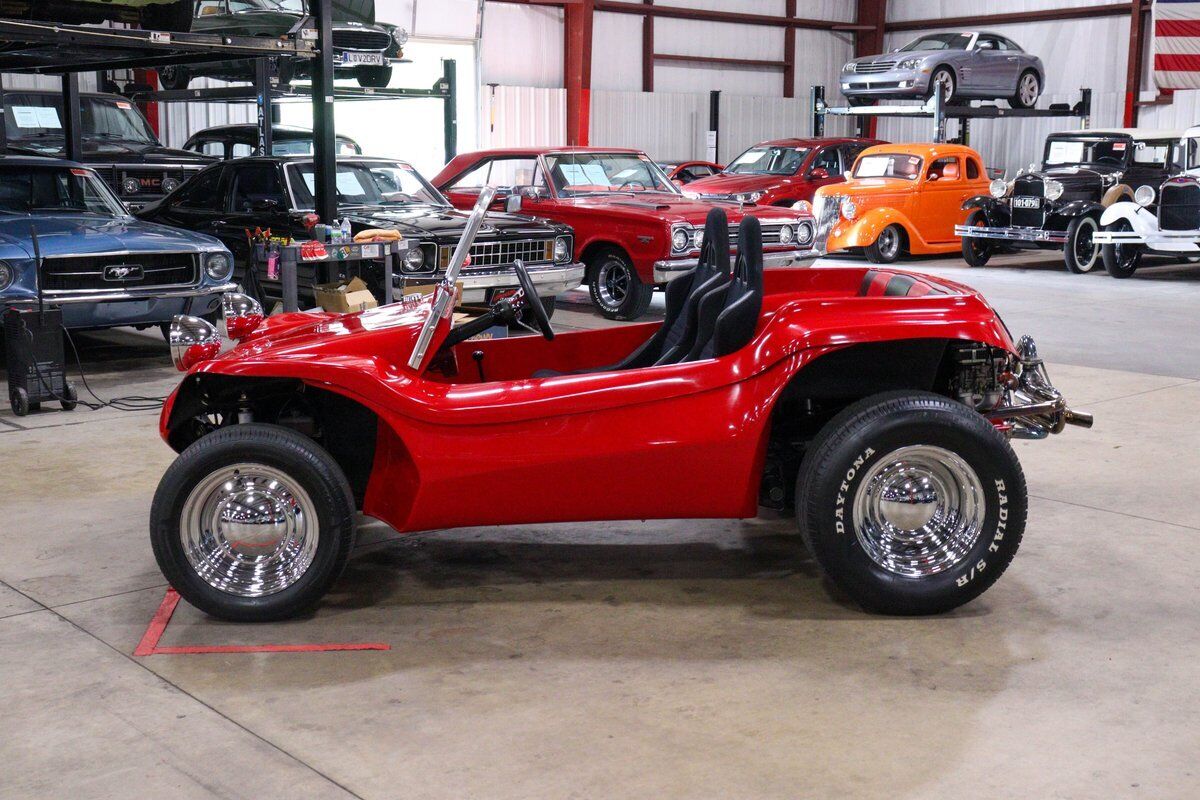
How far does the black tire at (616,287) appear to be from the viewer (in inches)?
430

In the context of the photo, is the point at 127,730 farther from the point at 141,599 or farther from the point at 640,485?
the point at 640,485

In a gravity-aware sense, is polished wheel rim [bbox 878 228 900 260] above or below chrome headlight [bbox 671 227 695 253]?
below

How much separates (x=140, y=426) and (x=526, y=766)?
4.55 metres

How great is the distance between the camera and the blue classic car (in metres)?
7.82

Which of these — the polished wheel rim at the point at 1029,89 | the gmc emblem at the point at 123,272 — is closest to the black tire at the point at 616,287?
the gmc emblem at the point at 123,272

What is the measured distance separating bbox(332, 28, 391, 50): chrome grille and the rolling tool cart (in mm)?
6239

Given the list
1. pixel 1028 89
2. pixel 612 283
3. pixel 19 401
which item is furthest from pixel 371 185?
pixel 1028 89

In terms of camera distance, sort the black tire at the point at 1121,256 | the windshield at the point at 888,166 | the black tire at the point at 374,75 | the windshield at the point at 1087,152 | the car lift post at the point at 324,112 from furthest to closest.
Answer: the windshield at the point at 888,166 < the windshield at the point at 1087,152 < the black tire at the point at 374,75 < the black tire at the point at 1121,256 < the car lift post at the point at 324,112

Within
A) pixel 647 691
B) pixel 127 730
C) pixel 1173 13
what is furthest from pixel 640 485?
pixel 1173 13

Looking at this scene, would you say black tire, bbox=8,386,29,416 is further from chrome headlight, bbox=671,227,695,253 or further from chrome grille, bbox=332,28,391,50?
chrome grille, bbox=332,28,391,50

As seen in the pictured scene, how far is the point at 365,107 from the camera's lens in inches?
938

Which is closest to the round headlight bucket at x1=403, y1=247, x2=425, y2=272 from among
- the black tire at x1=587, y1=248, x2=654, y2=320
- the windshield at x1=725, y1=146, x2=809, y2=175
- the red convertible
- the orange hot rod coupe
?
the black tire at x1=587, y1=248, x2=654, y2=320

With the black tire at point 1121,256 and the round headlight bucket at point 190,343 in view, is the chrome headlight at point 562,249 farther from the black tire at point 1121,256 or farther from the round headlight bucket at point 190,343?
the black tire at point 1121,256

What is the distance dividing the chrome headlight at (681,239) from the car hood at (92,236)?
378 cm
